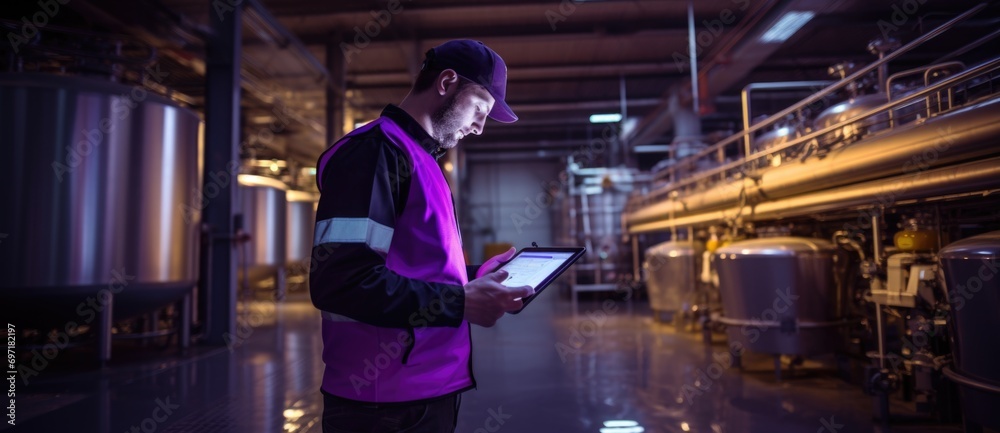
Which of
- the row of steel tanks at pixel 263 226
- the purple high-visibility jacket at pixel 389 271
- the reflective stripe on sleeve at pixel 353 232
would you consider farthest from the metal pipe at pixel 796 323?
the row of steel tanks at pixel 263 226

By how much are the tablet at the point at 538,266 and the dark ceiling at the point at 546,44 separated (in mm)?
5082

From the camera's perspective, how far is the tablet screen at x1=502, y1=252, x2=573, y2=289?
1278 mm

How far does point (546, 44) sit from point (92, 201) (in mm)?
7675

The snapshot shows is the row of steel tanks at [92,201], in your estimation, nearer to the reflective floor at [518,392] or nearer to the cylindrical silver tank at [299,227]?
the reflective floor at [518,392]

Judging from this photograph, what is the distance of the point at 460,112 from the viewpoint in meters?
1.33

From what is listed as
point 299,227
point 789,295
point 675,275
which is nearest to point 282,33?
point 675,275

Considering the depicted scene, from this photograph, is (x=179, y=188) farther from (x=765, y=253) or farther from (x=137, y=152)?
(x=765, y=253)

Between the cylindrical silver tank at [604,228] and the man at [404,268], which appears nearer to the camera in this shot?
the man at [404,268]

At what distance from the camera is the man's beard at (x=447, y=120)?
1.32m

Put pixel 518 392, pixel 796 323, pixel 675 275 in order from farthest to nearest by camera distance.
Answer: pixel 675 275
pixel 796 323
pixel 518 392

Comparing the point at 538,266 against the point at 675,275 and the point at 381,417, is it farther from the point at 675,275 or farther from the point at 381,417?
the point at 675,275

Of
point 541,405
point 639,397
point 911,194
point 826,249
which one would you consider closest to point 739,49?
point 826,249

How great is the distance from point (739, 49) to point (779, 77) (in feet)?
17.6

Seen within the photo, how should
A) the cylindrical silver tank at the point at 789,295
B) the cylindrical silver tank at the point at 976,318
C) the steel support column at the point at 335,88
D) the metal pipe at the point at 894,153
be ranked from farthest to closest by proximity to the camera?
the steel support column at the point at 335,88
the cylindrical silver tank at the point at 789,295
the metal pipe at the point at 894,153
the cylindrical silver tank at the point at 976,318
